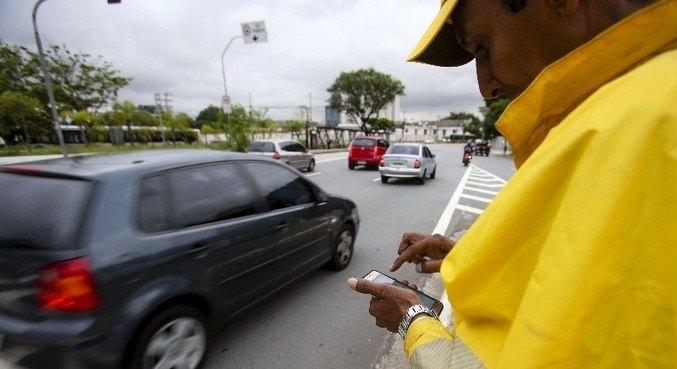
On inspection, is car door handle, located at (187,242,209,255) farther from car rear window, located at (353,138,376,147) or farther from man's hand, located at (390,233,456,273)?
car rear window, located at (353,138,376,147)

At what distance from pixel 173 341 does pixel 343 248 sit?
2.56m

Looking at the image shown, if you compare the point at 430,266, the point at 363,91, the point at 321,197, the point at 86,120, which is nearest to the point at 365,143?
the point at 321,197

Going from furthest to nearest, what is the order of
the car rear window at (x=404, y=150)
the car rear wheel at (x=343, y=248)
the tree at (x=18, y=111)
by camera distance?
the tree at (x=18, y=111) → the car rear window at (x=404, y=150) → the car rear wheel at (x=343, y=248)

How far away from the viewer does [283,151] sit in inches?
612

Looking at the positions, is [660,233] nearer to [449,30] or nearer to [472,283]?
[472,283]

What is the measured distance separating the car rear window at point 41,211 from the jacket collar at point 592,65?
91.1 inches

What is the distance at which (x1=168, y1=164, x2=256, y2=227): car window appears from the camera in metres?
2.62

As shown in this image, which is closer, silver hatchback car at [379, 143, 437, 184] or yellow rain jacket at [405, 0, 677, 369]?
yellow rain jacket at [405, 0, 677, 369]

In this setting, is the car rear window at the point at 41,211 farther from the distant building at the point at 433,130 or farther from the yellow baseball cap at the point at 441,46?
the distant building at the point at 433,130

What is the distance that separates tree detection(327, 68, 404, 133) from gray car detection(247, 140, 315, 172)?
1361 inches

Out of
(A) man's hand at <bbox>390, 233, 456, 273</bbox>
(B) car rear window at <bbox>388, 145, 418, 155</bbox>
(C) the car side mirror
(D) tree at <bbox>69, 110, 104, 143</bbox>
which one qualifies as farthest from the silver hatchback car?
(D) tree at <bbox>69, 110, 104, 143</bbox>

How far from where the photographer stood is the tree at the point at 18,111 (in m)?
25.7

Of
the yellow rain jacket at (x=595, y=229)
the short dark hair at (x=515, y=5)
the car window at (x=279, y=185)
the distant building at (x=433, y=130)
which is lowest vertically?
the distant building at (x=433, y=130)

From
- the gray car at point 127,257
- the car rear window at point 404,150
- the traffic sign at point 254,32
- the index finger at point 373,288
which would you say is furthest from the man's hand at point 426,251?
the traffic sign at point 254,32
